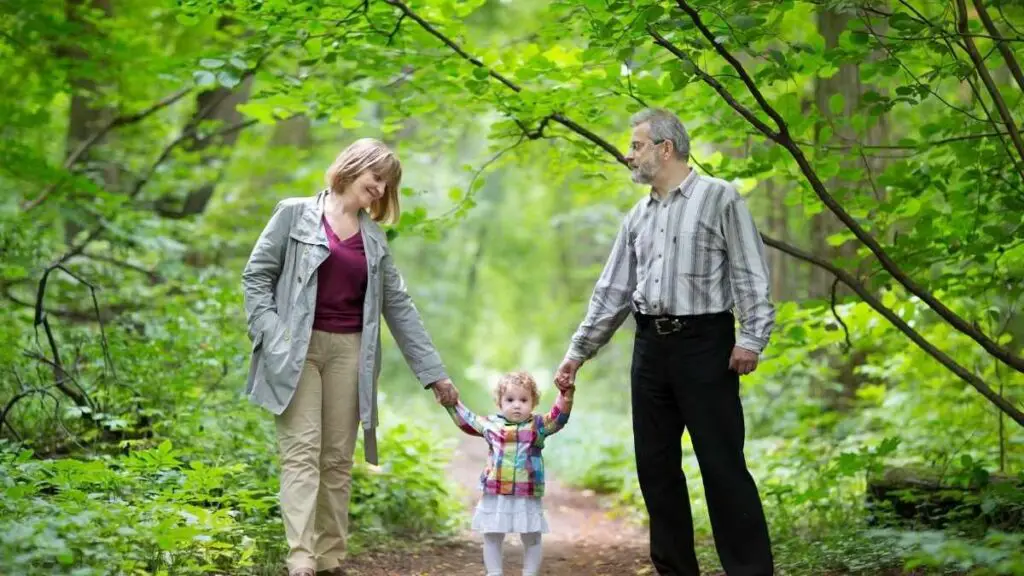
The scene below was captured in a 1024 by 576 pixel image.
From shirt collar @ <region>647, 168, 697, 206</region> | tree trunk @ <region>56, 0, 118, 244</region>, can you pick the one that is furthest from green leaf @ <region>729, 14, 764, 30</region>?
tree trunk @ <region>56, 0, 118, 244</region>

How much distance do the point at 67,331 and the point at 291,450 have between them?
343 centimetres

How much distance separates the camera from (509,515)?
4.75 metres

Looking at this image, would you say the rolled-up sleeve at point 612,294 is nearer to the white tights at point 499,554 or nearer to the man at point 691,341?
the man at point 691,341

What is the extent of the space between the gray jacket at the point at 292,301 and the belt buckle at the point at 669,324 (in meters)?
1.33

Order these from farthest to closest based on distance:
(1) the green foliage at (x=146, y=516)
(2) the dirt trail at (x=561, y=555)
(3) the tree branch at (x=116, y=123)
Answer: (3) the tree branch at (x=116, y=123)
(2) the dirt trail at (x=561, y=555)
(1) the green foliage at (x=146, y=516)

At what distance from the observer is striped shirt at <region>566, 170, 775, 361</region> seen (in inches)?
166

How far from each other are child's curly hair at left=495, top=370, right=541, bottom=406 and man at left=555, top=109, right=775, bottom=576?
59 cm

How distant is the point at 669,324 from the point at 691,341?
4.8 inches

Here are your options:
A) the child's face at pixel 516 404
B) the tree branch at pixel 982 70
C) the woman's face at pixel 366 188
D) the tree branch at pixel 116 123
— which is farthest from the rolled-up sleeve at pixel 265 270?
the tree branch at pixel 116 123

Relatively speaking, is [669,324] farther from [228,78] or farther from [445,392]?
[228,78]

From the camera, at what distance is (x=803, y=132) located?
5504 millimetres

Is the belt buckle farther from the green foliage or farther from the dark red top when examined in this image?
the green foliage

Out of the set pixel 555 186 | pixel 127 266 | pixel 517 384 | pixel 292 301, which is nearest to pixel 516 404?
pixel 517 384

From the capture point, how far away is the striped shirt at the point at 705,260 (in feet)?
13.8
